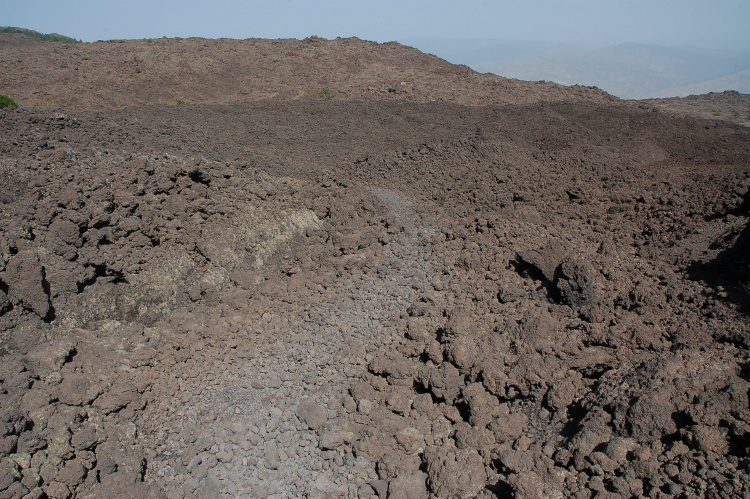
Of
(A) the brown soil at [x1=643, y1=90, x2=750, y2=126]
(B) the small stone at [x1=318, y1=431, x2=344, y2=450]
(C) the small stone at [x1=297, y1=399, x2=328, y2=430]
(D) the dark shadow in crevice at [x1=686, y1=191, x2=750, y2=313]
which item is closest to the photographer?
(B) the small stone at [x1=318, y1=431, x2=344, y2=450]

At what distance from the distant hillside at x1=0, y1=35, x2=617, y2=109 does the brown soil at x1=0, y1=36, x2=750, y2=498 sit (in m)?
11.0

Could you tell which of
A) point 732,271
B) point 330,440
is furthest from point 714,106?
point 330,440

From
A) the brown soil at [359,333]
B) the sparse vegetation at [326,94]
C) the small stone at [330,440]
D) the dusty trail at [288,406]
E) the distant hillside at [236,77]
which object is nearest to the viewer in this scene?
the brown soil at [359,333]

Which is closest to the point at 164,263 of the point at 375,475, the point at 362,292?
the point at 362,292

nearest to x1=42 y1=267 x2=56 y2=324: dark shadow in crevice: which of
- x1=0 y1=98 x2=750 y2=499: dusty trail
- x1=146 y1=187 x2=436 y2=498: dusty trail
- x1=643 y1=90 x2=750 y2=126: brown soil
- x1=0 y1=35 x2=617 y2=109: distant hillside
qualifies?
x1=0 y1=98 x2=750 y2=499: dusty trail

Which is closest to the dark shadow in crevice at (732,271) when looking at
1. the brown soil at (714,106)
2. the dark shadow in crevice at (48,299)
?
the dark shadow in crevice at (48,299)

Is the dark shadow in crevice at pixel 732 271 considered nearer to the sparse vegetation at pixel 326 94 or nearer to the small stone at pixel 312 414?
the small stone at pixel 312 414

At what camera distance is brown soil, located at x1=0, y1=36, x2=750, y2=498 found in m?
3.75

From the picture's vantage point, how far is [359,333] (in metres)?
5.85

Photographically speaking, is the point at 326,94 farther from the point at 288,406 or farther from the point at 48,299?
the point at 288,406

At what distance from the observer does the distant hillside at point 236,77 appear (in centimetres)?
1978

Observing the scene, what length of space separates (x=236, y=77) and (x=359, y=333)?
20750 mm

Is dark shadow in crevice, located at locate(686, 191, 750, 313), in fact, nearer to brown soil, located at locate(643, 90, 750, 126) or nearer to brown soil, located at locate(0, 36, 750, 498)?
brown soil, located at locate(0, 36, 750, 498)

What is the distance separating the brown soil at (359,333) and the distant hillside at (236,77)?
11.0 m
